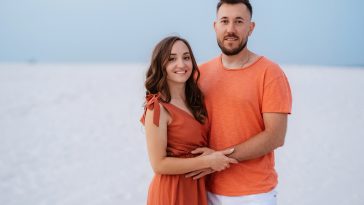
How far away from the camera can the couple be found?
2.25 meters

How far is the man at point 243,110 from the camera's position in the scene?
228cm

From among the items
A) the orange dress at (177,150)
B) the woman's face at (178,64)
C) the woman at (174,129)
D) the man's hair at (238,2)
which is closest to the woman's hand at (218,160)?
the woman at (174,129)

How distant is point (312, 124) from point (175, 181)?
8108 millimetres

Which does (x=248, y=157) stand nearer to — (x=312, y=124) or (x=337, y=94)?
(x=312, y=124)

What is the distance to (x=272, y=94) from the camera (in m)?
2.24

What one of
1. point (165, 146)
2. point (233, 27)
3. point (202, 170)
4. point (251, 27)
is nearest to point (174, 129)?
point (165, 146)

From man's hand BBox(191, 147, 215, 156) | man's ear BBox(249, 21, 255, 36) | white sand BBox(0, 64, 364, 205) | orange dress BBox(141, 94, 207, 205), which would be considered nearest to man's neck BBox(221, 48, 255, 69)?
man's ear BBox(249, 21, 255, 36)

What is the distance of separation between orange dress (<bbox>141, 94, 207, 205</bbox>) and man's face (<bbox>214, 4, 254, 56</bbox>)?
45 centimetres

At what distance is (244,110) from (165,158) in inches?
19.0

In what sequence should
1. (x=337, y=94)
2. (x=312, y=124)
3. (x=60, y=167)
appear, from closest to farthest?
(x=60, y=167)
(x=312, y=124)
(x=337, y=94)

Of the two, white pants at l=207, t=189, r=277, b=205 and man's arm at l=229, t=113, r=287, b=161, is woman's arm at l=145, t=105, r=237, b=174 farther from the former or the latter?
white pants at l=207, t=189, r=277, b=205

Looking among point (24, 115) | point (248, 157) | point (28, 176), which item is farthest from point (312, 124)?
point (248, 157)

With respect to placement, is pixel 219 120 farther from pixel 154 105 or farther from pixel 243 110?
pixel 154 105

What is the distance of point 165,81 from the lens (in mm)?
2350
